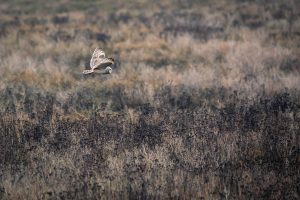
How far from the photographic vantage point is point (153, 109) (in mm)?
8031

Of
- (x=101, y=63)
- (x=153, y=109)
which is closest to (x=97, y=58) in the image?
(x=101, y=63)

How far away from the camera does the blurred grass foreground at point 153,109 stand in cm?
506

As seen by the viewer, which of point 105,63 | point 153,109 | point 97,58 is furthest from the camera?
point 153,109

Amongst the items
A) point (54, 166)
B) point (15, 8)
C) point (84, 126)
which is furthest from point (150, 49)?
point (15, 8)

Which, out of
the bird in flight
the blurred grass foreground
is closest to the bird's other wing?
the bird in flight

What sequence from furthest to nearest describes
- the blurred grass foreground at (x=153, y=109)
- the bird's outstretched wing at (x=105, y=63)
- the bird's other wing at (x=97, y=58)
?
the bird's other wing at (x=97, y=58) < the bird's outstretched wing at (x=105, y=63) < the blurred grass foreground at (x=153, y=109)

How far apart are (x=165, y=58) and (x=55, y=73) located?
3.20m

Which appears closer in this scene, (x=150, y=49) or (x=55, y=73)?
(x=55, y=73)

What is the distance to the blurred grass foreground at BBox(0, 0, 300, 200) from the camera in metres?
5.06

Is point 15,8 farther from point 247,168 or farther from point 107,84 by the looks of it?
point 247,168

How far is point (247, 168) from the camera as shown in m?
5.43

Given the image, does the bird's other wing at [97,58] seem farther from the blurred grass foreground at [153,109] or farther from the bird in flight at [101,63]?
the blurred grass foreground at [153,109]

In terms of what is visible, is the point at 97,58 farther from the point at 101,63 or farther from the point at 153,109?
the point at 153,109

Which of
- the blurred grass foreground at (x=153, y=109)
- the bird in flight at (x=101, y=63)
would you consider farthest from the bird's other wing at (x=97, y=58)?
the blurred grass foreground at (x=153, y=109)
